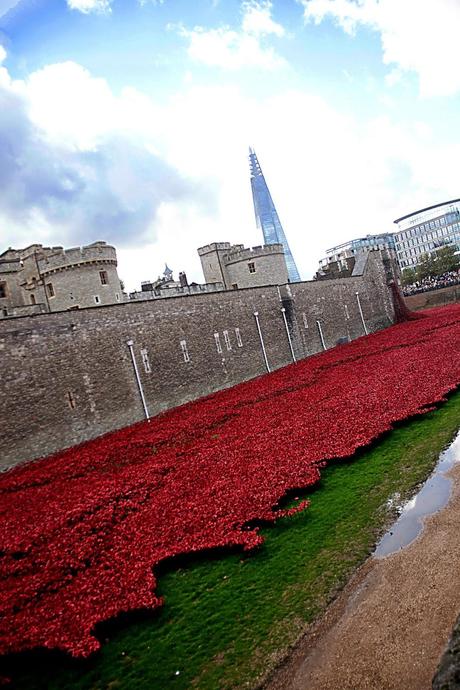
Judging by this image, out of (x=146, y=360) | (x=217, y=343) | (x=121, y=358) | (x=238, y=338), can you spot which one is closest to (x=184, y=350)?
(x=146, y=360)

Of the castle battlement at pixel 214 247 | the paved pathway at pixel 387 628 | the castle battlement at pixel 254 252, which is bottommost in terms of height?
the paved pathway at pixel 387 628

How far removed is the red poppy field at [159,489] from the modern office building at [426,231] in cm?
13958

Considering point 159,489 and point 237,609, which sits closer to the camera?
point 237,609

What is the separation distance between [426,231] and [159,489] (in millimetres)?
163544

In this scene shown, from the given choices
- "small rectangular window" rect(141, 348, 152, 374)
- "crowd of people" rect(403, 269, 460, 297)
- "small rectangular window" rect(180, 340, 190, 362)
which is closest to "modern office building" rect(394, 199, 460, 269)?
"crowd of people" rect(403, 269, 460, 297)

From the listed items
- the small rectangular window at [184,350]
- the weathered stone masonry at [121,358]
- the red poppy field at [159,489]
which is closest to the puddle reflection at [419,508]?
the red poppy field at [159,489]

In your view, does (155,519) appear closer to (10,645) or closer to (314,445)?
(10,645)

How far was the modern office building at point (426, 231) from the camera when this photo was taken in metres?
152

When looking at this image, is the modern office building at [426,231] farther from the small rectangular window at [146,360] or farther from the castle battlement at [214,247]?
the small rectangular window at [146,360]

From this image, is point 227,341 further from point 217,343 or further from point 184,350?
point 184,350

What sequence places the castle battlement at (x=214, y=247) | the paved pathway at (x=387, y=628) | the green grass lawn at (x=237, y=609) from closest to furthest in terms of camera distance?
1. the paved pathway at (x=387, y=628)
2. the green grass lawn at (x=237, y=609)
3. the castle battlement at (x=214, y=247)

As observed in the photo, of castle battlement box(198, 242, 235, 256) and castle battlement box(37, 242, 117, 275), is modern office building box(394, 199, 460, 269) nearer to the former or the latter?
castle battlement box(198, 242, 235, 256)

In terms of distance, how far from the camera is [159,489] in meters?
13.0

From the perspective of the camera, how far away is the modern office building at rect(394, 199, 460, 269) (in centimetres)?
15150
